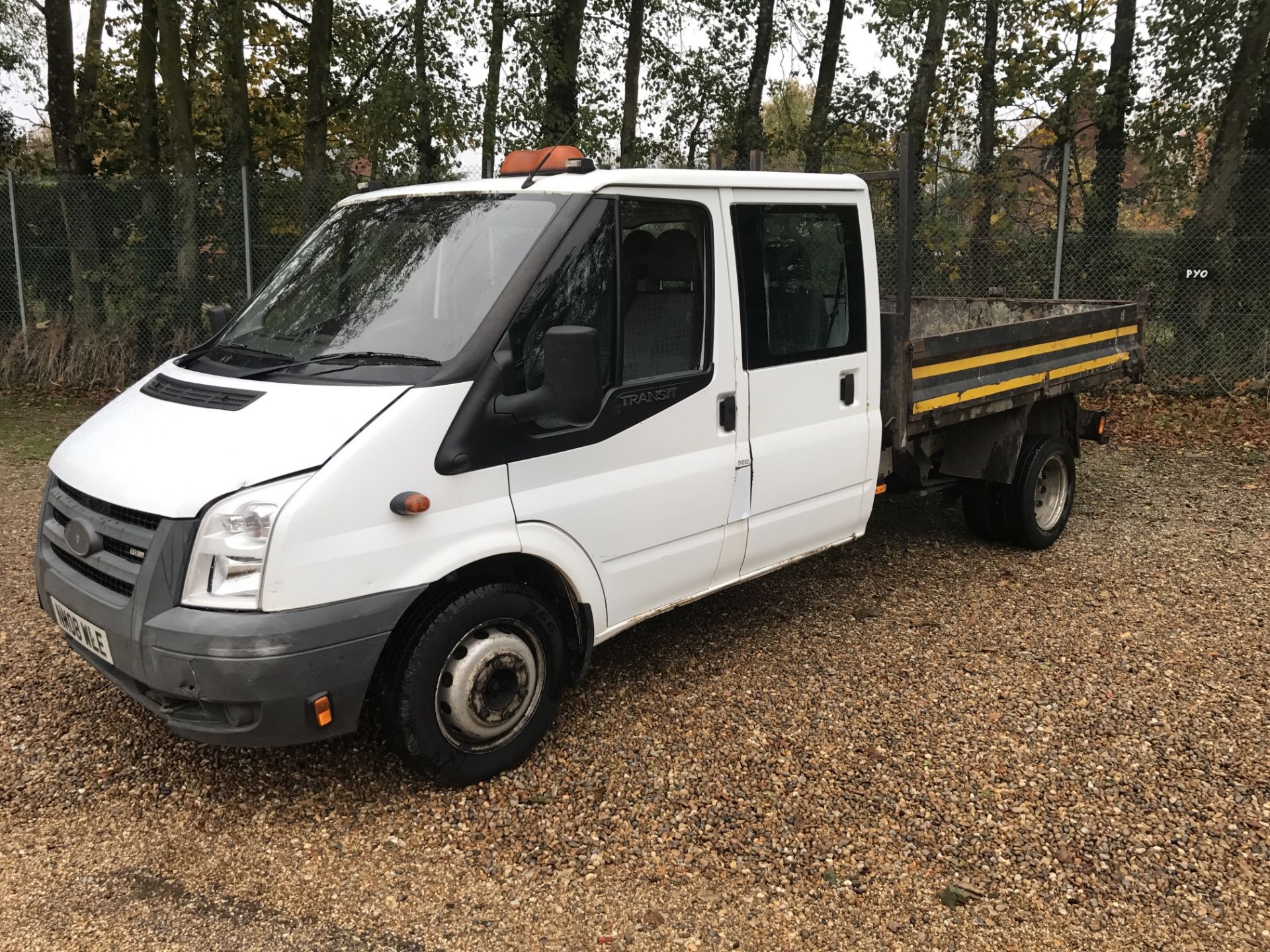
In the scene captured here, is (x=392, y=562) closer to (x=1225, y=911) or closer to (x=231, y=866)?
(x=231, y=866)

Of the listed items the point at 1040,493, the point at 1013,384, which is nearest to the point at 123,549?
the point at 1013,384

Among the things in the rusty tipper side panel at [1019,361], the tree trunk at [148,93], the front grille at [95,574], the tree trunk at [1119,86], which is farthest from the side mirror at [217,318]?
the tree trunk at [148,93]

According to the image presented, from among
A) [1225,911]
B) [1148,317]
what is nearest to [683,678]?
[1225,911]

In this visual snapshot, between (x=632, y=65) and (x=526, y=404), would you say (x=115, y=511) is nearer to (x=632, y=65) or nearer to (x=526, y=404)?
(x=526, y=404)

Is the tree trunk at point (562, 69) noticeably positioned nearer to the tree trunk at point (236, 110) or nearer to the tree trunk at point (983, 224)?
the tree trunk at point (236, 110)

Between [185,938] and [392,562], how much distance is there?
1.20 m

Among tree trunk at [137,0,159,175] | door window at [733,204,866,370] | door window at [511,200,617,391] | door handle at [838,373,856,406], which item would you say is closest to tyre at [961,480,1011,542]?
door handle at [838,373,856,406]

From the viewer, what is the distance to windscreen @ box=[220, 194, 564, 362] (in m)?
3.50

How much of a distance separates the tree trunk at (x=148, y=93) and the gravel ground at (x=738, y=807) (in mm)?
11766

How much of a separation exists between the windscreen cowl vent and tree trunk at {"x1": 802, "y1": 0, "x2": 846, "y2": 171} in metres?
13.1

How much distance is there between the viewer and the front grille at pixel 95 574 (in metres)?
3.13

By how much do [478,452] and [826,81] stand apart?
49.2ft

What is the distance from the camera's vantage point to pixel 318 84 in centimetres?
1311

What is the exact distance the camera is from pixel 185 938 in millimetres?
2807
